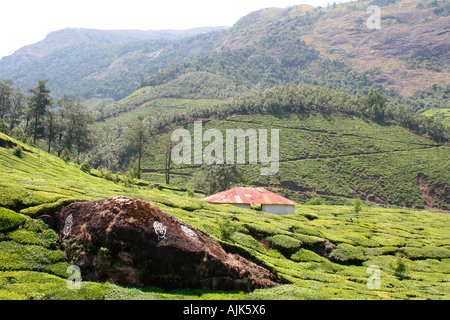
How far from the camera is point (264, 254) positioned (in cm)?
2344

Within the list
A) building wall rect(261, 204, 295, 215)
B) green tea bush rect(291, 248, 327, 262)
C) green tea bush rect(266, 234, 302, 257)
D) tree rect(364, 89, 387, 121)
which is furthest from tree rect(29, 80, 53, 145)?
tree rect(364, 89, 387, 121)

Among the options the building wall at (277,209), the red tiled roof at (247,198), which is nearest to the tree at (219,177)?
the red tiled roof at (247,198)

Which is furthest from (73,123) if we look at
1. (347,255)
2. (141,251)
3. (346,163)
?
(346,163)

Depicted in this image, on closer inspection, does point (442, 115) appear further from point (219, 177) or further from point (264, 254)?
point (264, 254)

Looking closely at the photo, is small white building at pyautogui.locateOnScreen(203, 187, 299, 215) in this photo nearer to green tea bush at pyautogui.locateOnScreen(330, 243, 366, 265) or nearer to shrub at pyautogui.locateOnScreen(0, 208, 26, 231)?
green tea bush at pyautogui.locateOnScreen(330, 243, 366, 265)

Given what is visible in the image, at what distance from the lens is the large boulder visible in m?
14.1

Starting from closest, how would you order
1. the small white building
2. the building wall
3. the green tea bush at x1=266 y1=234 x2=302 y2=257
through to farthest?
the green tea bush at x1=266 y1=234 x2=302 y2=257
the small white building
the building wall

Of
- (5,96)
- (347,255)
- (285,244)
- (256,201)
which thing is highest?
(5,96)

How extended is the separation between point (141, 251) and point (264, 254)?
1142cm

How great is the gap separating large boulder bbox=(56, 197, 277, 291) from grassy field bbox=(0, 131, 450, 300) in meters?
0.62

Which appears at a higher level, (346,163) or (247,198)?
(247,198)

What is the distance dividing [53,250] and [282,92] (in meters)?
137

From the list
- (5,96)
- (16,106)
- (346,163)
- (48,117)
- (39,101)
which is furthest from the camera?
(346,163)

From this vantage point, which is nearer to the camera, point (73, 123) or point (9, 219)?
point (9, 219)
